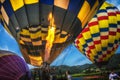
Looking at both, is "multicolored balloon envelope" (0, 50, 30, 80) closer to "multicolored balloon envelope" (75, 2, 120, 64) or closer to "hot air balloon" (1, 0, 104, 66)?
"multicolored balloon envelope" (75, 2, 120, 64)

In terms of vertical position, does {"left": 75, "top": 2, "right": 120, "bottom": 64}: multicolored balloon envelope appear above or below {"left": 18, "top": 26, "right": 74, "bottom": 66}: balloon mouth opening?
above

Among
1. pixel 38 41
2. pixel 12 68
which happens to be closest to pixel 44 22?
pixel 38 41

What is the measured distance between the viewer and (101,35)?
44.0ft

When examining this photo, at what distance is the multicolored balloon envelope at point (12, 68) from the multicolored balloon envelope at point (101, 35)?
10.7 ft

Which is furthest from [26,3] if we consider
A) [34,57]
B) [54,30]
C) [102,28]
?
[102,28]

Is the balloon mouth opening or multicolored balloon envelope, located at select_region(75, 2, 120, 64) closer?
the balloon mouth opening

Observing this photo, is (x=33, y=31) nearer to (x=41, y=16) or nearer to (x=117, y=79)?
(x=41, y=16)

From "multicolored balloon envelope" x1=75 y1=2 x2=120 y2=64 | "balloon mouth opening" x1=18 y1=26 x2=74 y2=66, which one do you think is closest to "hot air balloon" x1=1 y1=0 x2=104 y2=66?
"balloon mouth opening" x1=18 y1=26 x2=74 y2=66

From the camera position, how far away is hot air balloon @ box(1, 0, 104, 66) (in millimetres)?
6859

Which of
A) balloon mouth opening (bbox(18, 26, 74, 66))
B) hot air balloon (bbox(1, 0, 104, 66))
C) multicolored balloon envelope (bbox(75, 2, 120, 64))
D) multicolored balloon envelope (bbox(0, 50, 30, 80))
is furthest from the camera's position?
multicolored balloon envelope (bbox(75, 2, 120, 64))

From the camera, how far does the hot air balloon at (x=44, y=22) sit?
686cm

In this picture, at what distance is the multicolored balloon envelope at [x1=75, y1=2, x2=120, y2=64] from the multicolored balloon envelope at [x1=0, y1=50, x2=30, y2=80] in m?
3.25

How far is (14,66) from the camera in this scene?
37.2ft

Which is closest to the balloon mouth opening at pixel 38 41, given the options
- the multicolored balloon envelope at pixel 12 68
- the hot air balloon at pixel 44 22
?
the hot air balloon at pixel 44 22
